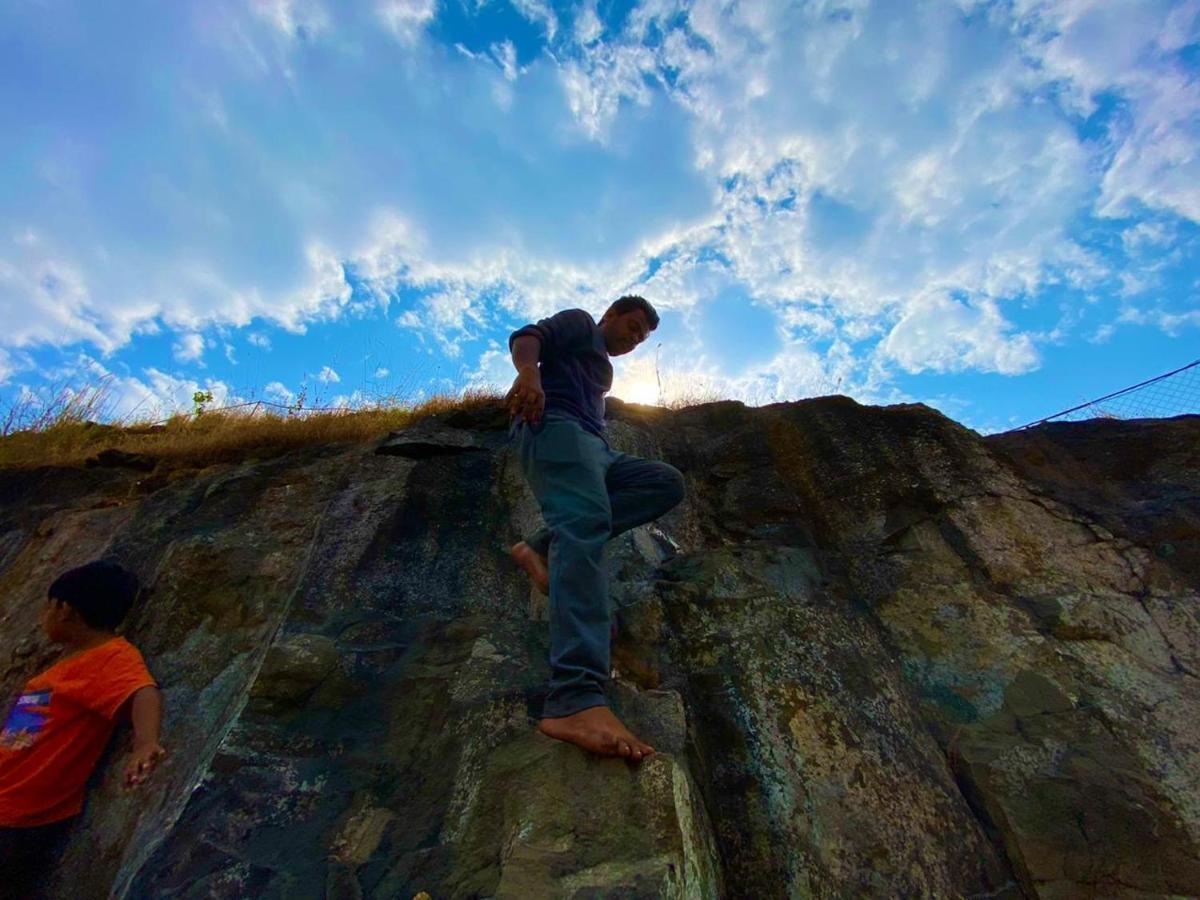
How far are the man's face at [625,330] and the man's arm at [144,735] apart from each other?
2454 millimetres

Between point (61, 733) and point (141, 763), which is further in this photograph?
point (61, 733)

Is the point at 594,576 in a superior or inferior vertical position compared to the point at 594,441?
inferior

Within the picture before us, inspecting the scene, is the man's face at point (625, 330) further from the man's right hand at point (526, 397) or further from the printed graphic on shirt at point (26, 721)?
the printed graphic on shirt at point (26, 721)

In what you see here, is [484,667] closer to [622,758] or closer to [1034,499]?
[622,758]

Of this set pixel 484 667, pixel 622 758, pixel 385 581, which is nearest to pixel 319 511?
pixel 385 581

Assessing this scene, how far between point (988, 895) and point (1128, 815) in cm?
59

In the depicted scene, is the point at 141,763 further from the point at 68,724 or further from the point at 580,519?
the point at 580,519

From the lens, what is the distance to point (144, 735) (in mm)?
2650

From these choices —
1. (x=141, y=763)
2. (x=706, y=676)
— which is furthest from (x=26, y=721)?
(x=706, y=676)

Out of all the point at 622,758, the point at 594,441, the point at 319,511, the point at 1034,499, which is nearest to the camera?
the point at 622,758

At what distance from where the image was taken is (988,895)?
84.7 inches

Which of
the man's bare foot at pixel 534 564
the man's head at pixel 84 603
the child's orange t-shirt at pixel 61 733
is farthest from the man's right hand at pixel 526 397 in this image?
the man's head at pixel 84 603

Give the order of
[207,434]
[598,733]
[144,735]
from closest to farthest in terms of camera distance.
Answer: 1. [598,733]
2. [144,735]
3. [207,434]

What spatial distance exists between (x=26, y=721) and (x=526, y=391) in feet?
8.11
